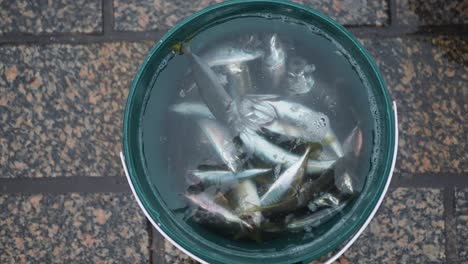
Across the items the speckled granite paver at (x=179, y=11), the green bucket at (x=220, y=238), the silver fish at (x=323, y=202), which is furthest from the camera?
the speckled granite paver at (x=179, y=11)

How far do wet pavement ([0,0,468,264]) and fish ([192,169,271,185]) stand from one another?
0.26 meters

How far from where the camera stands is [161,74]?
133 centimetres

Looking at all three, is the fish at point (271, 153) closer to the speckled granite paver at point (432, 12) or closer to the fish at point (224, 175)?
the fish at point (224, 175)

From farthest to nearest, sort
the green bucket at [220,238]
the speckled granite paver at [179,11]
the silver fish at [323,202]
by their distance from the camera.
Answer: the speckled granite paver at [179,11] < the silver fish at [323,202] < the green bucket at [220,238]

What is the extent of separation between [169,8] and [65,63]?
1.00 ft

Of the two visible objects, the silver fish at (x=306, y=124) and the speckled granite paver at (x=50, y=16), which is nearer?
the silver fish at (x=306, y=124)

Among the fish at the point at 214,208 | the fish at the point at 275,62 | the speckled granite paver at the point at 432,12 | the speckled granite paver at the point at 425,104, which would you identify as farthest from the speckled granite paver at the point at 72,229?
the speckled granite paver at the point at 432,12

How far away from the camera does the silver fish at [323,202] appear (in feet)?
4.32

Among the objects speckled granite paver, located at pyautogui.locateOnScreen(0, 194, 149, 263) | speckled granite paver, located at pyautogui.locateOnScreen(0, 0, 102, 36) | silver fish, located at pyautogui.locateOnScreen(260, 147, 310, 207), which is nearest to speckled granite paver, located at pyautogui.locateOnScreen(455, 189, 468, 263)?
silver fish, located at pyautogui.locateOnScreen(260, 147, 310, 207)

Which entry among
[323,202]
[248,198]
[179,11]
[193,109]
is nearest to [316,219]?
[323,202]

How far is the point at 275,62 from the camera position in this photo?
136 centimetres

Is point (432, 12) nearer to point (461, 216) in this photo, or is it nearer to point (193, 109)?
point (461, 216)

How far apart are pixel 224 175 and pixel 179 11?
457 millimetres

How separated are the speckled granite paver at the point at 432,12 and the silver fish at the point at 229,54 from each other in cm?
42
